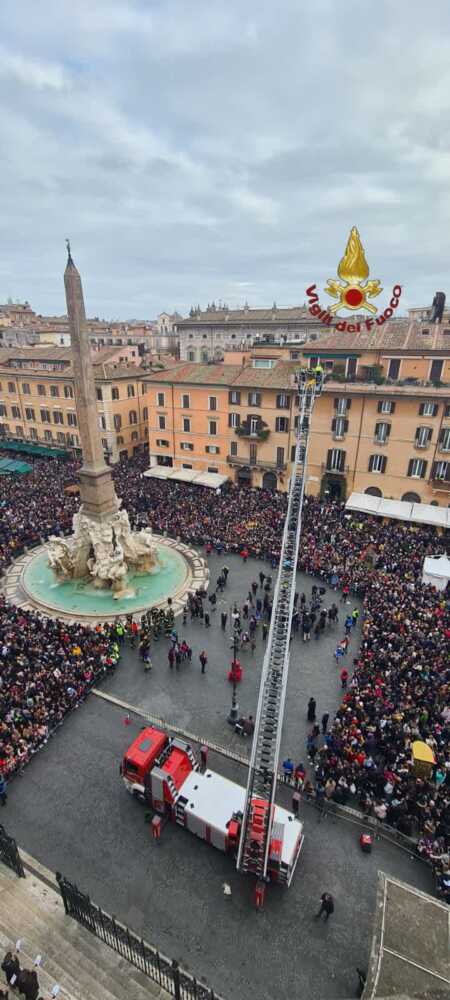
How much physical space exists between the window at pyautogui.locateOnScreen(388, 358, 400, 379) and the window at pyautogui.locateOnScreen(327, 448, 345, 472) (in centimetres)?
623

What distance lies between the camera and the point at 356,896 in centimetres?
1111

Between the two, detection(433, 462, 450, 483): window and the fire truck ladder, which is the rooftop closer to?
detection(433, 462, 450, 483): window

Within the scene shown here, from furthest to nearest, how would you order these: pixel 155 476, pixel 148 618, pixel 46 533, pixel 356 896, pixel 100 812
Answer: pixel 155 476 < pixel 46 533 < pixel 148 618 < pixel 100 812 < pixel 356 896

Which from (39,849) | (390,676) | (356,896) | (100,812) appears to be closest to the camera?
(356,896)

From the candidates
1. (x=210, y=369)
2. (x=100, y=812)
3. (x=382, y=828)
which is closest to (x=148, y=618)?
(x=100, y=812)

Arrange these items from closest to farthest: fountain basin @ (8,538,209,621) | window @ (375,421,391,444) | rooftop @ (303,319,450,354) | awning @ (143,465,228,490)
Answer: fountain basin @ (8,538,209,621) < rooftop @ (303,319,450,354) < window @ (375,421,391,444) < awning @ (143,465,228,490)

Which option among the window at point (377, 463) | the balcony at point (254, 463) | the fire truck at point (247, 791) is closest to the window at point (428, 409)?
the window at point (377, 463)

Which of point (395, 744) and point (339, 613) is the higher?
point (395, 744)

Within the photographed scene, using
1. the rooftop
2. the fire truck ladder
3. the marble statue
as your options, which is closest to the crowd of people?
the fire truck ladder

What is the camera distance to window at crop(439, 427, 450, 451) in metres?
30.0

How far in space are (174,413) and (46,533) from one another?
16000 millimetres

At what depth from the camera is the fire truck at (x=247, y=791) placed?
35.4ft

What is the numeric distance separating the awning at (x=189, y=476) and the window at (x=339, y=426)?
972cm

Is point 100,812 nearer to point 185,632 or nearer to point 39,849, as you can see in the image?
point 39,849
